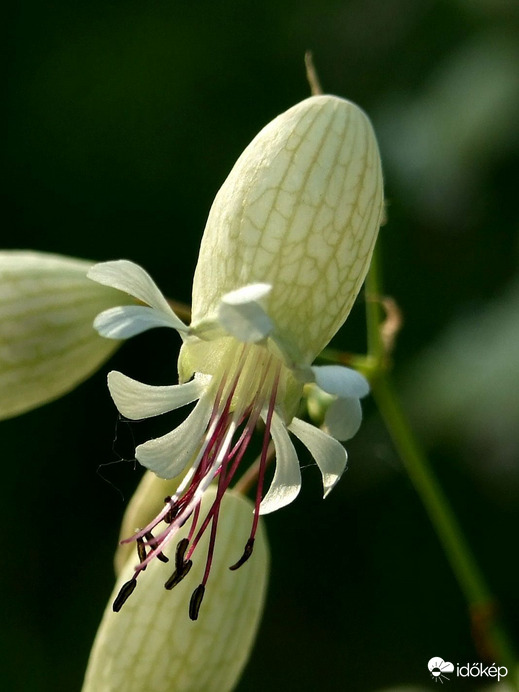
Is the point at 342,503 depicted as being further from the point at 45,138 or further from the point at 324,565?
the point at 45,138

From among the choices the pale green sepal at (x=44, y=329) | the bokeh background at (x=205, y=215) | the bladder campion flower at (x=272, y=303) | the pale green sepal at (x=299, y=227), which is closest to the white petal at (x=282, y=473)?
the bladder campion flower at (x=272, y=303)

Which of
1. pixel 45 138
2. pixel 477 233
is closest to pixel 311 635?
pixel 477 233

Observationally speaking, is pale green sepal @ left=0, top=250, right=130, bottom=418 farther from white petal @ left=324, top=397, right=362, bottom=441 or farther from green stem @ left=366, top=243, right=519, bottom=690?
white petal @ left=324, top=397, right=362, bottom=441

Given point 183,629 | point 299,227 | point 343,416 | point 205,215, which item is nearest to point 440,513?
point 183,629

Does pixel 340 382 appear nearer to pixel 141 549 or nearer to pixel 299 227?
pixel 299 227

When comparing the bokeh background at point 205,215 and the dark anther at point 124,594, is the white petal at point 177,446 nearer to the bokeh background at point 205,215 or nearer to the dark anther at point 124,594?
the dark anther at point 124,594

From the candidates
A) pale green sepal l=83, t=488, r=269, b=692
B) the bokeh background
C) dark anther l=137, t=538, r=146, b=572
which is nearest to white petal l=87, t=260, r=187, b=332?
dark anther l=137, t=538, r=146, b=572
